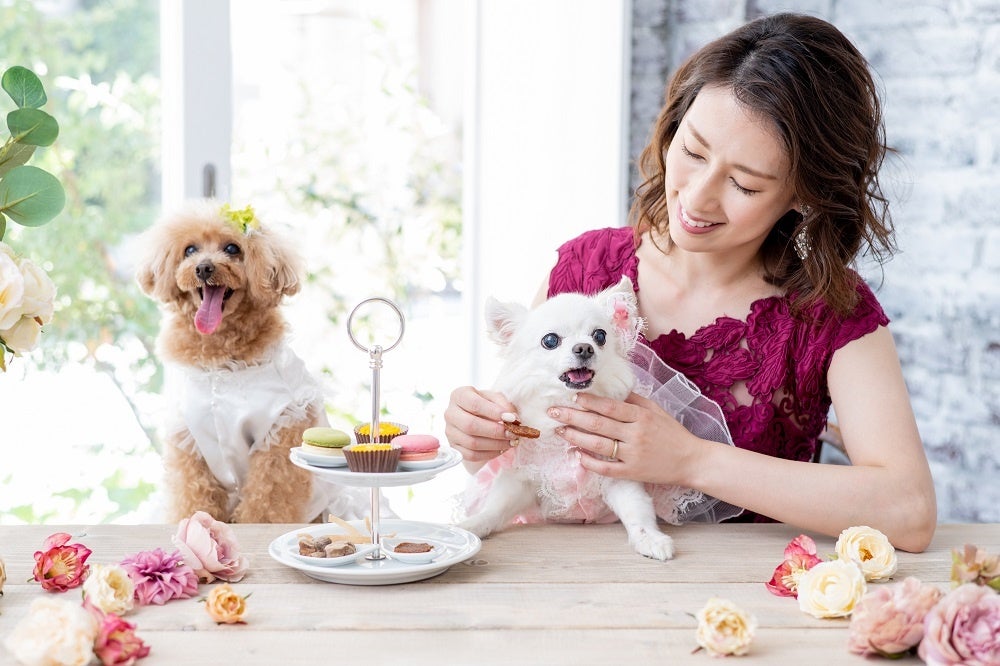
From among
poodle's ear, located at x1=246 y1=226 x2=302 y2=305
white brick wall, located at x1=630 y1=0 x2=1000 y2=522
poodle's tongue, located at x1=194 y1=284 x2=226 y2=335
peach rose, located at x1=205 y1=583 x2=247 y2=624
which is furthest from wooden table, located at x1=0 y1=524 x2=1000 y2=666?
white brick wall, located at x1=630 y1=0 x2=1000 y2=522

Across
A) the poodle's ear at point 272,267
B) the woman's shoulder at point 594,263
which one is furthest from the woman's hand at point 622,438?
the poodle's ear at point 272,267

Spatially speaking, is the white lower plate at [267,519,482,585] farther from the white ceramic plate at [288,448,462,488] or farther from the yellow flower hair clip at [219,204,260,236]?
the yellow flower hair clip at [219,204,260,236]

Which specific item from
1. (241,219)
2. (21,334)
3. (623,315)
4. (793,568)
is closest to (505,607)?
(793,568)

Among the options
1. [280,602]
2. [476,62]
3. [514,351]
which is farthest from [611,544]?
[476,62]

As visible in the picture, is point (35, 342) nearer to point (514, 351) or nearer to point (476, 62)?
point (514, 351)

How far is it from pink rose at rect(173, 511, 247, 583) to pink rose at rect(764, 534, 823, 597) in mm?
640

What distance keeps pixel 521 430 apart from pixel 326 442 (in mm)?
297

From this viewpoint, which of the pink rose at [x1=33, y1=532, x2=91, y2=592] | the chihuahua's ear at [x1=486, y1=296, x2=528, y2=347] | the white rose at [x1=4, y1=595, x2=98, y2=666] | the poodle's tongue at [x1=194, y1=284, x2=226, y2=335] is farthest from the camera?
the poodle's tongue at [x1=194, y1=284, x2=226, y2=335]

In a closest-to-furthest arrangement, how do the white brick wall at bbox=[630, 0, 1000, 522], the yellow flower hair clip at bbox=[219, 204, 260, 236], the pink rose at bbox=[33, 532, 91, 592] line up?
the pink rose at bbox=[33, 532, 91, 592], the yellow flower hair clip at bbox=[219, 204, 260, 236], the white brick wall at bbox=[630, 0, 1000, 522]

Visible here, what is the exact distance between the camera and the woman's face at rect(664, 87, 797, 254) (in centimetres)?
140

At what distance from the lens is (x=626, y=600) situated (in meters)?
1.10

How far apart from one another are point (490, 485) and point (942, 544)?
657mm

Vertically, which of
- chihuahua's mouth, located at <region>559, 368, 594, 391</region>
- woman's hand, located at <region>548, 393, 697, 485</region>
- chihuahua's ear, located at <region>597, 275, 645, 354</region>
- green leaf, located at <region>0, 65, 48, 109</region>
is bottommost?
woman's hand, located at <region>548, 393, 697, 485</region>

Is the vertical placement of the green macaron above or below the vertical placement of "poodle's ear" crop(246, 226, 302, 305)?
below
